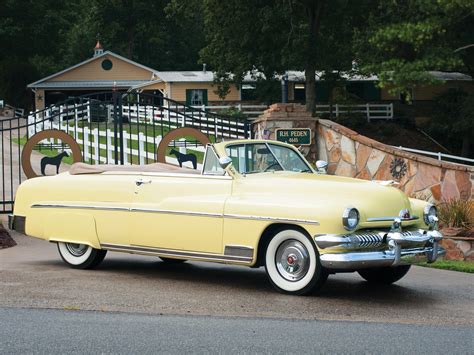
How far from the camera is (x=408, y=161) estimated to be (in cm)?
1677

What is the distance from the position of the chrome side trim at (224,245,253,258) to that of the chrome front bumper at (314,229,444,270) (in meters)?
0.89

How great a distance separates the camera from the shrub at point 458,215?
14.4 metres

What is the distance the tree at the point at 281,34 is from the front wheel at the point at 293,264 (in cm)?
3227

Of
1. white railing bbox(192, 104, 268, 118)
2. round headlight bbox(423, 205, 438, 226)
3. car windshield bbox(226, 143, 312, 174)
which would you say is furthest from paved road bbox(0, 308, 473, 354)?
white railing bbox(192, 104, 268, 118)

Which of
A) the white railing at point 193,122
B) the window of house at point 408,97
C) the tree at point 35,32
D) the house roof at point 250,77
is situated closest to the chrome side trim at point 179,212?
the white railing at point 193,122

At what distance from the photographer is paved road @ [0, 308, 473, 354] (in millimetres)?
6883

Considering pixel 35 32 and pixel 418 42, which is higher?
pixel 35 32

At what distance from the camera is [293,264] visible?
30.4 ft

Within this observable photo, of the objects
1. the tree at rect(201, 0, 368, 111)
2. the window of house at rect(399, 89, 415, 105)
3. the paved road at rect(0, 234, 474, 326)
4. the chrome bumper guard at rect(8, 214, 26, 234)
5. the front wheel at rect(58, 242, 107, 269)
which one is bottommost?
the paved road at rect(0, 234, 474, 326)

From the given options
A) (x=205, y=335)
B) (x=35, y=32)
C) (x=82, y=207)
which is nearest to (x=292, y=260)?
(x=205, y=335)

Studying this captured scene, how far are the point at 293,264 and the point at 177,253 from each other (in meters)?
1.57

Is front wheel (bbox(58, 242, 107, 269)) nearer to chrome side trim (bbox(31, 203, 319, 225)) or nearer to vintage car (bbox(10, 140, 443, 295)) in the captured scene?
vintage car (bbox(10, 140, 443, 295))

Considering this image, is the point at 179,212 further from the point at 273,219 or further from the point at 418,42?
the point at 418,42

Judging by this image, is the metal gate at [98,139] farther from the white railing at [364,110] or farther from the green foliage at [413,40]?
the white railing at [364,110]
